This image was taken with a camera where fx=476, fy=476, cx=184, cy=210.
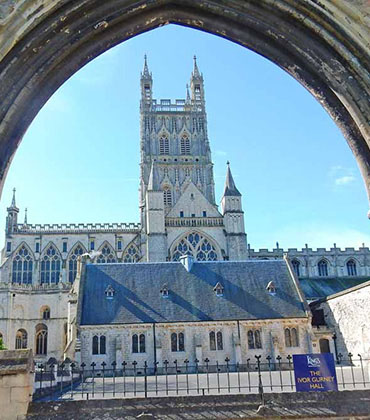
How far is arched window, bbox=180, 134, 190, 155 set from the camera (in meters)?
57.3

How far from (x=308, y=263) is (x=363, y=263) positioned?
250 inches

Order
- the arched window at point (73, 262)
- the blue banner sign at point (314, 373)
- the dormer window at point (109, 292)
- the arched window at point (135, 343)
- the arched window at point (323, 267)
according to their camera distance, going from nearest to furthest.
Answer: the blue banner sign at point (314, 373)
the arched window at point (135, 343)
the dormer window at point (109, 292)
the arched window at point (73, 262)
the arched window at point (323, 267)

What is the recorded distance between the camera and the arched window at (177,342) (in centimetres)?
2736

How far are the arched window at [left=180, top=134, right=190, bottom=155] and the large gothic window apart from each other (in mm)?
15355

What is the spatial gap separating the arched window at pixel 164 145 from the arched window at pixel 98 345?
33.1 meters

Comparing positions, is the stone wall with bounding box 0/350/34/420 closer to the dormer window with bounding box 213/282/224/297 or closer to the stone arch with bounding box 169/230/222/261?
the dormer window with bounding box 213/282/224/297

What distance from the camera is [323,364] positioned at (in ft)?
44.4

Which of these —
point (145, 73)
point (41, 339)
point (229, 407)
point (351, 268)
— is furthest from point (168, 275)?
point (145, 73)

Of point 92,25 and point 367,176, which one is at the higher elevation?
point 92,25

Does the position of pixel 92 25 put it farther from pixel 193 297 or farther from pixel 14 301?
pixel 14 301

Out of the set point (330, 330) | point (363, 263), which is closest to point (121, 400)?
point (330, 330)

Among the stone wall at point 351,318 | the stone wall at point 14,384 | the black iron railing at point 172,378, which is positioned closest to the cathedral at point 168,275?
the black iron railing at point 172,378

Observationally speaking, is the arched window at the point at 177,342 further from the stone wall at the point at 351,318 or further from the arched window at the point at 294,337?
the stone wall at the point at 351,318

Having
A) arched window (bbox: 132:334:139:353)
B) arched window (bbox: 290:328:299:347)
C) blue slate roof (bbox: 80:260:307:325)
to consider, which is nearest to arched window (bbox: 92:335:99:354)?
blue slate roof (bbox: 80:260:307:325)
